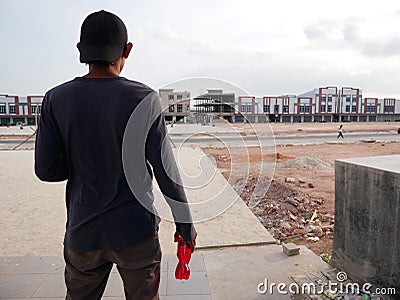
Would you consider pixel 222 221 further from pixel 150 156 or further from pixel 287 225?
pixel 150 156

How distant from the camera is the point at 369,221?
Result: 7.36ft

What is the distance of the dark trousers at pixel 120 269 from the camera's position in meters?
1.25

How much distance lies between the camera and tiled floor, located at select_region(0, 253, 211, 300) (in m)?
2.21

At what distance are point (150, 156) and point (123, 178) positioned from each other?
13 cm

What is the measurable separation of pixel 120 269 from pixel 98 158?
49 cm

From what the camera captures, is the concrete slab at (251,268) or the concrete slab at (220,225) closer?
the concrete slab at (251,268)

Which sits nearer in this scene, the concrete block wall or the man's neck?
the man's neck

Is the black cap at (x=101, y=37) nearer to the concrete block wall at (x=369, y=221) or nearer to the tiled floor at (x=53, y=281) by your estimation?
the tiled floor at (x=53, y=281)

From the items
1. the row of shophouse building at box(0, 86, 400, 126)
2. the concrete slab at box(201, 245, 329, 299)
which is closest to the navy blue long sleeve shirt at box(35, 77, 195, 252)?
the concrete slab at box(201, 245, 329, 299)

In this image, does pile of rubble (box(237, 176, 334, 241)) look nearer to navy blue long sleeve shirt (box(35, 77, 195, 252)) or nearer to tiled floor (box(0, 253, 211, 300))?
tiled floor (box(0, 253, 211, 300))

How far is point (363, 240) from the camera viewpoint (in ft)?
7.65

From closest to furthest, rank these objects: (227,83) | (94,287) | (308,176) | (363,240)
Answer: (94,287)
(227,83)
(363,240)
(308,176)

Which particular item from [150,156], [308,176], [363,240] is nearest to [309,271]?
[363,240]

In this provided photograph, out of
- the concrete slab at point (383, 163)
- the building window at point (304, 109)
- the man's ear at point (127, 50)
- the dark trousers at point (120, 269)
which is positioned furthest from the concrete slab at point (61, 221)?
the building window at point (304, 109)
